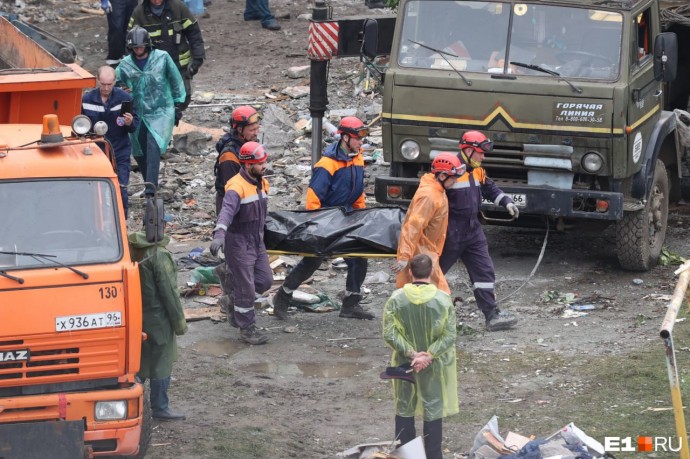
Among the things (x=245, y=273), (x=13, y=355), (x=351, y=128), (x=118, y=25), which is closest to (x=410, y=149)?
(x=351, y=128)

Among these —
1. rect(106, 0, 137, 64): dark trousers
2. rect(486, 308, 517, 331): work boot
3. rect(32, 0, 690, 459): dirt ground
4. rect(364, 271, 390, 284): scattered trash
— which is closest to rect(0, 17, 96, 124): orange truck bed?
rect(32, 0, 690, 459): dirt ground

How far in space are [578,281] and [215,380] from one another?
399 cm

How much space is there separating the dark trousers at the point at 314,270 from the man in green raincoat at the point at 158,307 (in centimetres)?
245

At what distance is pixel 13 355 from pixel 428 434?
2478mm

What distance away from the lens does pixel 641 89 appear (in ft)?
37.1

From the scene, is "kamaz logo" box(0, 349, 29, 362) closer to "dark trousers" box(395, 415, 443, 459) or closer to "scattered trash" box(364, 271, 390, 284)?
"dark trousers" box(395, 415, 443, 459)

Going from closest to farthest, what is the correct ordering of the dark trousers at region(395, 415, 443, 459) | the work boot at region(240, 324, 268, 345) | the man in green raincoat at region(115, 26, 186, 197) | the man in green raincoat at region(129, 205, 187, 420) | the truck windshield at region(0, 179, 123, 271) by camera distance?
the truck windshield at region(0, 179, 123, 271) → the dark trousers at region(395, 415, 443, 459) → the man in green raincoat at region(129, 205, 187, 420) → the work boot at region(240, 324, 268, 345) → the man in green raincoat at region(115, 26, 186, 197)

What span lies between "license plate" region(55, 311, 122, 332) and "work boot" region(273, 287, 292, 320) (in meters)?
3.90

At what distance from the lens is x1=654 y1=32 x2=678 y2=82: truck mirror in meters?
11.2

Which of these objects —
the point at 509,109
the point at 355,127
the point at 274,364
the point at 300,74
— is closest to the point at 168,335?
the point at 274,364

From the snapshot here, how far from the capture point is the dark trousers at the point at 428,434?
24.3 feet

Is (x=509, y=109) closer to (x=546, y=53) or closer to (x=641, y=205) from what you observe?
(x=546, y=53)

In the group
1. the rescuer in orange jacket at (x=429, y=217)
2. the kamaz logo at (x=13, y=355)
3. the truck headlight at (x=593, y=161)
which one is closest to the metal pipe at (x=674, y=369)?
the rescuer in orange jacket at (x=429, y=217)

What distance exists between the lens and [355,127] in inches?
400
